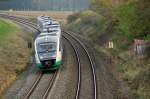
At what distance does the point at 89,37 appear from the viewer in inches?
2191

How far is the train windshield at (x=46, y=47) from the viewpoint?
34.9 meters

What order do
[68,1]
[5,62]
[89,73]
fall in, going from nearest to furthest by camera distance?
[89,73] → [5,62] → [68,1]

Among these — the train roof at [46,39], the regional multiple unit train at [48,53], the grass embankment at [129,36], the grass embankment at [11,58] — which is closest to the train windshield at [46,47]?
the regional multiple unit train at [48,53]

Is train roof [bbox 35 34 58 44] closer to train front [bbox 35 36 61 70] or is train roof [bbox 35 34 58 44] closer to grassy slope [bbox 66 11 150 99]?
train front [bbox 35 36 61 70]

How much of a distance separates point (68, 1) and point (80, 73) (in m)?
68.9

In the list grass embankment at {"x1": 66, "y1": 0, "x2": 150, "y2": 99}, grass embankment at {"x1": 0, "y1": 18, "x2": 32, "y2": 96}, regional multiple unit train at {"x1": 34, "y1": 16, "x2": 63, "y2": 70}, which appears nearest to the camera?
grass embankment at {"x1": 66, "y1": 0, "x2": 150, "y2": 99}

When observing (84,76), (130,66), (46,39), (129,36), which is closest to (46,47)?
(46,39)

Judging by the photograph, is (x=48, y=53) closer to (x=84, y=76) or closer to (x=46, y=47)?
(x=46, y=47)

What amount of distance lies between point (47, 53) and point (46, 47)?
1.12 metres

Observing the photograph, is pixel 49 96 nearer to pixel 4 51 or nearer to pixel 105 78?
pixel 105 78

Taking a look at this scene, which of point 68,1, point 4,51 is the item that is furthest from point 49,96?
point 68,1

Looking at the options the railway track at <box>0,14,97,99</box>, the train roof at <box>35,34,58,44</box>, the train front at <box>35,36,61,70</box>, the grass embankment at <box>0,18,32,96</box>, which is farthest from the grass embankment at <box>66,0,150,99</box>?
the grass embankment at <box>0,18,32,96</box>

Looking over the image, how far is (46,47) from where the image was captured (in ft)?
116

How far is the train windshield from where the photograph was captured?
3494 cm
